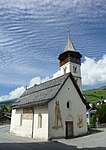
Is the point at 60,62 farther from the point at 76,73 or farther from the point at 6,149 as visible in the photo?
the point at 6,149

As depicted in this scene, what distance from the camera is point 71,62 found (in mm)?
53031

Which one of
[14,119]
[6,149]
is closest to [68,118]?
[6,149]

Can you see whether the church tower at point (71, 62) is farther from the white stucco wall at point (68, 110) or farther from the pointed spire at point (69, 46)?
the white stucco wall at point (68, 110)

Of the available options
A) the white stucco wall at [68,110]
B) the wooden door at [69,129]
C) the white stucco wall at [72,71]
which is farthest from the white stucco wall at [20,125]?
the white stucco wall at [72,71]

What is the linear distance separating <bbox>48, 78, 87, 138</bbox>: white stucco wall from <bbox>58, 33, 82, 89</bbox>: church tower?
24.5m

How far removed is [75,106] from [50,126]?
4810 mm

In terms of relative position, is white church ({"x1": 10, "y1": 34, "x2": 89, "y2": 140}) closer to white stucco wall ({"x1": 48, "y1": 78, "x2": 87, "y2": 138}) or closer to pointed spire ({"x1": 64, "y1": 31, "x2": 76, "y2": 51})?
white stucco wall ({"x1": 48, "y1": 78, "x2": 87, "y2": 138})

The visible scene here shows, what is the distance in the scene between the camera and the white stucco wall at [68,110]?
24.7m

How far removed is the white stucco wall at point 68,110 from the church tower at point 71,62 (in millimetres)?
24529

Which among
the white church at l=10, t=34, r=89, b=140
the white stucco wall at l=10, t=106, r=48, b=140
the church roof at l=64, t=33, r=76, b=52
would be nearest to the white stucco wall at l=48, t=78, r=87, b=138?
the white church at l=10, t=34, r=89, b=140

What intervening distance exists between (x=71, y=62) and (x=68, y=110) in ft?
91.2

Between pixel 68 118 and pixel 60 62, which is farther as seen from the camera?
pixel 60 62

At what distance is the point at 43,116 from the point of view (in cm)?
2547

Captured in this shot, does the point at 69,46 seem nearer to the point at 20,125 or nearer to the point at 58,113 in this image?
the point at 20,125
